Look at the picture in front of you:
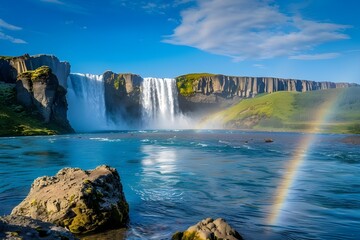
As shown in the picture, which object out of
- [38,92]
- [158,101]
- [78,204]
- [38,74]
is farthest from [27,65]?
[78,204]

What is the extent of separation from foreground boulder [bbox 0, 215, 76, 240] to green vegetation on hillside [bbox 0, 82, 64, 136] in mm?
98274

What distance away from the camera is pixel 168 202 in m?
19.7

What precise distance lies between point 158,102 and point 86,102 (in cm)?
4437

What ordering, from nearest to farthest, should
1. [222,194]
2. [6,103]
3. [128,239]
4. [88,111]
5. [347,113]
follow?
[128,239], [222,194], [6,103], [88,111], [347,113]

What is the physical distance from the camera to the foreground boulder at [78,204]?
43.3ft

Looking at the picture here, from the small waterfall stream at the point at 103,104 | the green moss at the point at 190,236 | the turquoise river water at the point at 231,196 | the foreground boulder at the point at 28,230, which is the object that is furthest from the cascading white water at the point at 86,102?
the foreground boulder at the point at 28,230

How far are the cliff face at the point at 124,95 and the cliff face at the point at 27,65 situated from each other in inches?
1345

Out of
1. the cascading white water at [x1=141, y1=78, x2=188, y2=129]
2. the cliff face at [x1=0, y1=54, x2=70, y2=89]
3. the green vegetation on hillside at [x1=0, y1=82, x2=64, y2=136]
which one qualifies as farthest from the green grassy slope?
the green vegetation on hillside at [x1=0, y1=82, x2=64, y2=136]

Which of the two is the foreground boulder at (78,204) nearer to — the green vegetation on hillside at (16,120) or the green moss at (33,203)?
the green moss at (33,203)

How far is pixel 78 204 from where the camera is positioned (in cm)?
1350

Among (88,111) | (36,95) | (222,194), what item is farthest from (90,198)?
(88,111)

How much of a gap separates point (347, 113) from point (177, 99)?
89.1m

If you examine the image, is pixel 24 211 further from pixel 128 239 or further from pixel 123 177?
pixel 123 177

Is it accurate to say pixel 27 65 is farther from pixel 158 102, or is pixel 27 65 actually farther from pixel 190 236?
pixel 190 236
